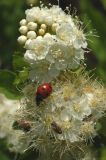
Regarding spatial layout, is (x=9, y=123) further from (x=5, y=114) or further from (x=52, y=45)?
(x=52, y=45)

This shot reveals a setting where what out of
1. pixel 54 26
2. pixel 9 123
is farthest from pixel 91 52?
pixel 9 123

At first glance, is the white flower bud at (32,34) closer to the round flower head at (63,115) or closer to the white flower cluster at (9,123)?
the round flower head at (63,115)

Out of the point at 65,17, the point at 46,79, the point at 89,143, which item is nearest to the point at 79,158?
the point at 89,143

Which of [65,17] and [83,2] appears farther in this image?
[83,2]

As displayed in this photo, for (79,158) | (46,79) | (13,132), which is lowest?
(13,132)

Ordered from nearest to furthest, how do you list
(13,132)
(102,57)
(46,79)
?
(46,79), (102,57), (13,132)

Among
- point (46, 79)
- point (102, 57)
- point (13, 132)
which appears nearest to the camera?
point (46, 79)

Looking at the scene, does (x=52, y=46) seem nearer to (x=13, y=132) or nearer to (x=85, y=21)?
(x=85, y=21)

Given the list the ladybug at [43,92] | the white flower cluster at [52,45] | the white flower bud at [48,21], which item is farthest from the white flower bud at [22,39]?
the ladybug at [43,92]
